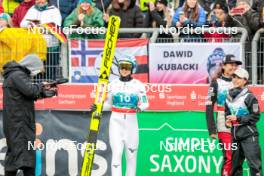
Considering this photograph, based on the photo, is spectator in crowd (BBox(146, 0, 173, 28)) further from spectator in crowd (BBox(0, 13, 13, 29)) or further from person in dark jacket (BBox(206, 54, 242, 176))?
spectator in crowd (BBox(0, 13, 13, 29))

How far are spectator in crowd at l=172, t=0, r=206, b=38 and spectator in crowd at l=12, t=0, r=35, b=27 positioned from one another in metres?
2.68

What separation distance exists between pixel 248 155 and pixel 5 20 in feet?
17.0

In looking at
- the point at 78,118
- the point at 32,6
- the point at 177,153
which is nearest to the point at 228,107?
the point at 177,153

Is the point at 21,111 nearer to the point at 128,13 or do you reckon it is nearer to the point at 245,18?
the point at 128,13

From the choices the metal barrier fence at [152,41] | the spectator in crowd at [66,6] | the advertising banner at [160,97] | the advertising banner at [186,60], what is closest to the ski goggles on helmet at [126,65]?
the advertising banner at [160,97]

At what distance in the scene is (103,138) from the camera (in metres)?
15.5

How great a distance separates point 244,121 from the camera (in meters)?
13.7

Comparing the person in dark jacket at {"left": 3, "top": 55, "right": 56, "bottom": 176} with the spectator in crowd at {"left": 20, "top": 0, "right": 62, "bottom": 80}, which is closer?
the person in dark jacket at {"left": 3, "top": 55, "right": 56, "bottom": 176}

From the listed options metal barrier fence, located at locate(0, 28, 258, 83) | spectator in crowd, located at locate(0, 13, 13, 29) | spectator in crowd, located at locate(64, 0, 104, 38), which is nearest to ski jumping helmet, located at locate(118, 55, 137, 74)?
metal barrier fence, located at locate(0, 28, 258, 83)

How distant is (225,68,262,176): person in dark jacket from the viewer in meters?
13.7

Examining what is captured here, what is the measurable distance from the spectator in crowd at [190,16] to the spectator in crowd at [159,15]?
277 mm

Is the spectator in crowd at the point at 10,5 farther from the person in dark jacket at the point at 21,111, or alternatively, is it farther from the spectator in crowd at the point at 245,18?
the person in dark jacket at the point at 21,111

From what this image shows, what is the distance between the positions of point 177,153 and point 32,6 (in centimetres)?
387

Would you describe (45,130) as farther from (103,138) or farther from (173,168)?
(173,168)
